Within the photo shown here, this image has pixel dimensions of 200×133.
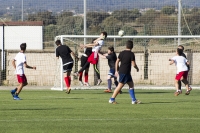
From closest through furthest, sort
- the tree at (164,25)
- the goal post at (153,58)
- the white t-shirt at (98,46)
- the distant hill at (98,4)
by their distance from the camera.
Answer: the white t-shirt at (98,46) < the goal post at (153,58) < the distant hill at (98,4) < the tree at (164,25)

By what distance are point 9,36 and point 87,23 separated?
4.21m

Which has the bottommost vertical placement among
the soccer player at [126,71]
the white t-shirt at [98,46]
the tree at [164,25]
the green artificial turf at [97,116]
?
the green artificial turf at [97,116]

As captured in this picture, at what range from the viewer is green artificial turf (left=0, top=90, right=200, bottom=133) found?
12852 mm

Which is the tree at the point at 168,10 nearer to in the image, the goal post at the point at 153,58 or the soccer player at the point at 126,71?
the goal post at the point at 153,58

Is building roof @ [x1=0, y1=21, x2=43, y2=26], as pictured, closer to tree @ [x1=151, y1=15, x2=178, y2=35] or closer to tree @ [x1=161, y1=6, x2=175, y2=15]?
tree @ [x1=151, y1=15, x2=178, y2=35]

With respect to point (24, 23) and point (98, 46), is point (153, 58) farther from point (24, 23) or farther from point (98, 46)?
point (24, 23)

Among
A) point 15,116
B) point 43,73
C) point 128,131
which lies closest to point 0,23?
point 43,73

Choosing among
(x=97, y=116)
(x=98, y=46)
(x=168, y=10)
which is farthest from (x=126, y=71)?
(x=168, y=10)

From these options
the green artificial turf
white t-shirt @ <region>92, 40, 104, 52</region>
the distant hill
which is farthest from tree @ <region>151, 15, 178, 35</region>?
the green artificial turf

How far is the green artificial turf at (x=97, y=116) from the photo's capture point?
42.2ft

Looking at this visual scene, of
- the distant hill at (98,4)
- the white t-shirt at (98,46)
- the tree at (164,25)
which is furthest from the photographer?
the tree at (164,25)

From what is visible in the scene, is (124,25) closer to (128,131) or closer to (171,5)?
(171,5)

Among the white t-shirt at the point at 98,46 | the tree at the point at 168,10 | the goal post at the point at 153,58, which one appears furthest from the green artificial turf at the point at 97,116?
the tree at the point at 168,10

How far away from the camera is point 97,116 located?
15164 millimetres
